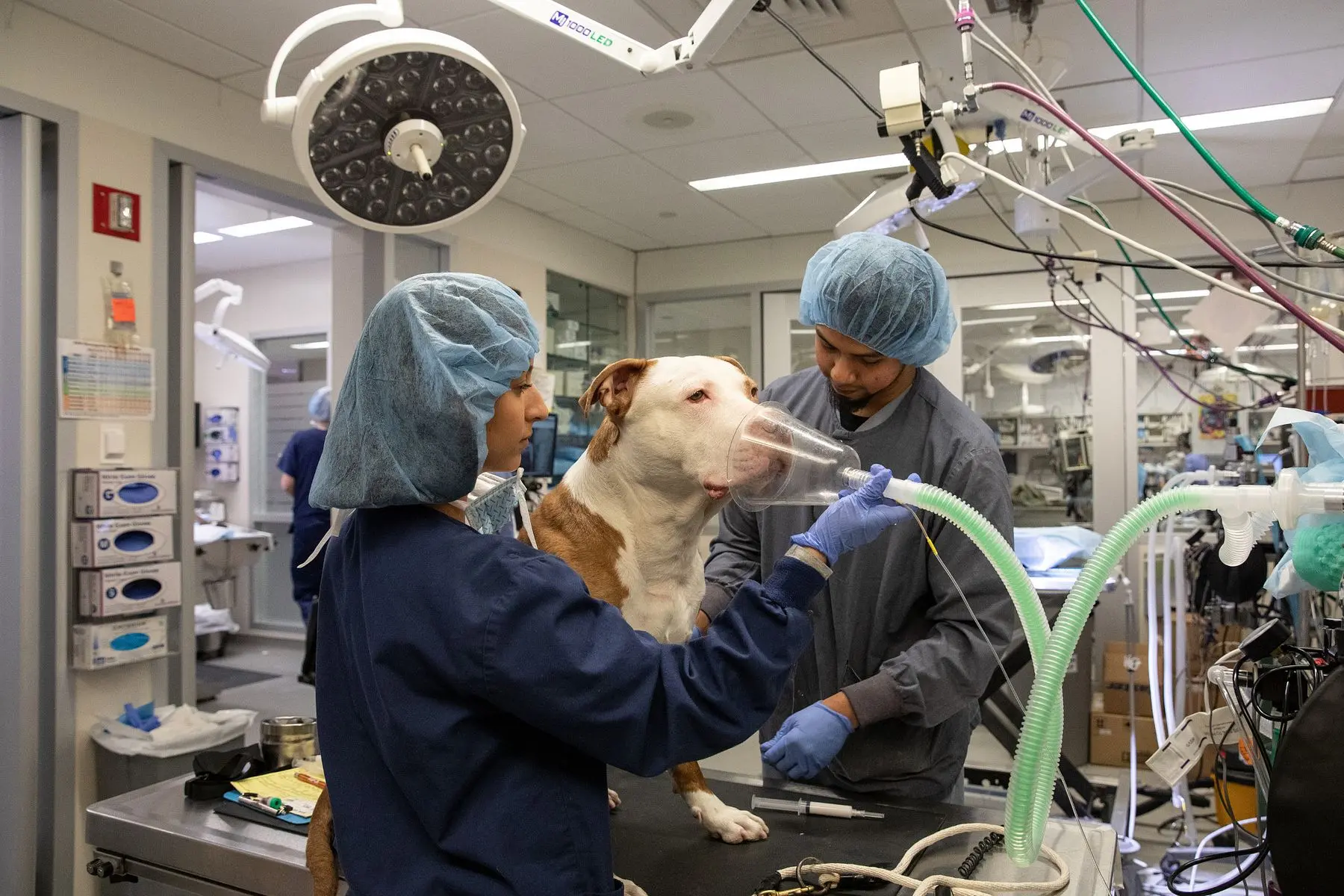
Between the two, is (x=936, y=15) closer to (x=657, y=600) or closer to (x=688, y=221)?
(x=657, y=600)

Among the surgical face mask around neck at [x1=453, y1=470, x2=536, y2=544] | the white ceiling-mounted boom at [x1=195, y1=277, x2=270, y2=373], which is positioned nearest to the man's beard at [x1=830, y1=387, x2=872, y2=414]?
the surgical face mask around neck at [x1=453, y1=470, x2=536, y2=544]

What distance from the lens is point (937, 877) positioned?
3.48 ft

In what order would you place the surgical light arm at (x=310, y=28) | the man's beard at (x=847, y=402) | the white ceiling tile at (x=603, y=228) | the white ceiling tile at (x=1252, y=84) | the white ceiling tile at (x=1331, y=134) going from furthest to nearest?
the white ceiling tile at (x=603, y=228) → the white ceiling tile at (x=1331, y=134) → the white ceiling tile at (x=1252, y=84) → the man's beard at (x=847, y=402) → the surgical light arm at (x=310, y=28)

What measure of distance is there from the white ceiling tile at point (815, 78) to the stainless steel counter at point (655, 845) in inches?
106

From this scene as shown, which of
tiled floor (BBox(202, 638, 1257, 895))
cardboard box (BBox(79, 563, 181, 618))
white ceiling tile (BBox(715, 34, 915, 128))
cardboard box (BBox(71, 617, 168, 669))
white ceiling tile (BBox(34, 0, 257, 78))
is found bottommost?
tiled floor (BBox(202, 638, 1257, 895))

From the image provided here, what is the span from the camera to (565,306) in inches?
230

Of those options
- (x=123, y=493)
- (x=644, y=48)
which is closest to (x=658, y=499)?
(x=644, y=48)

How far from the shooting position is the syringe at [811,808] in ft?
4.51

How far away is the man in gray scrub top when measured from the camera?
1385 millimetres

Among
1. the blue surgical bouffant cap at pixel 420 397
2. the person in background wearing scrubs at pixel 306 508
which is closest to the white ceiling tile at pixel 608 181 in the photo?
the person in background wearing scrubs at pixel 306 508

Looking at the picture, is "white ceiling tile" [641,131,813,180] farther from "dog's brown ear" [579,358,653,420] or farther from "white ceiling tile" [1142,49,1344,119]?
"dog's brown ear" [579,358,653,420]

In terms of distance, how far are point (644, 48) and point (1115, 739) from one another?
3836mm

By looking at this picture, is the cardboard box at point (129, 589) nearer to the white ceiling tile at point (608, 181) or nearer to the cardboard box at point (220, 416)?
the white ceiling tile at point (608, 181)

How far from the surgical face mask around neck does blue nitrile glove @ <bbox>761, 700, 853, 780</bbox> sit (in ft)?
1.58
